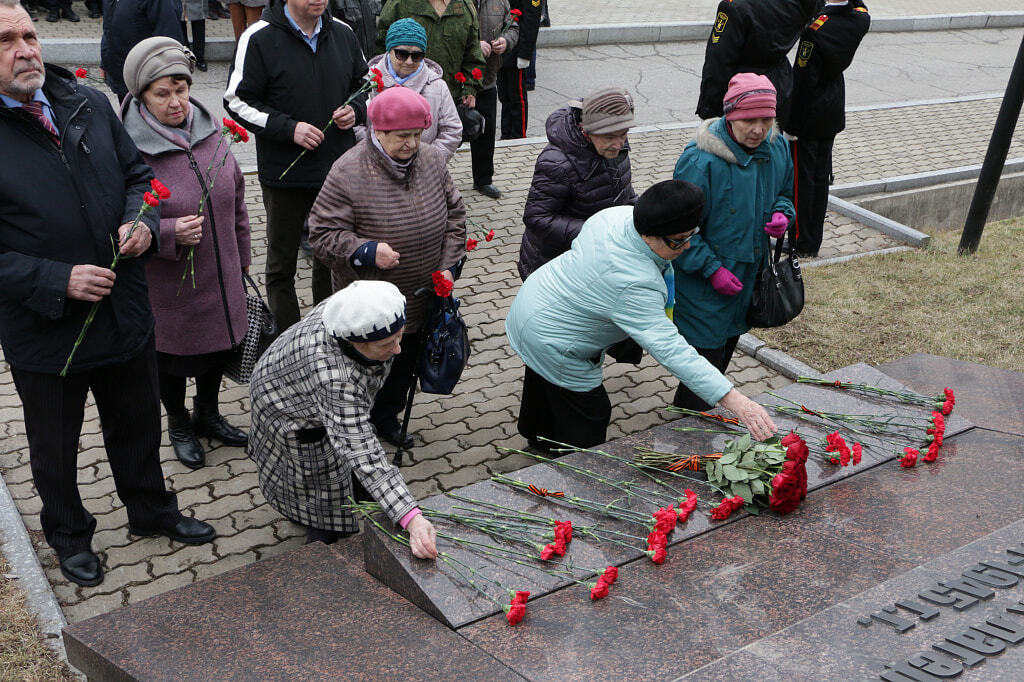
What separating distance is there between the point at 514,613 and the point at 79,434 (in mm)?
1971

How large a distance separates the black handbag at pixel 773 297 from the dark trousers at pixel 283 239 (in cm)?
235

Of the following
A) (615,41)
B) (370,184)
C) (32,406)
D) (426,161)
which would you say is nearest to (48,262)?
(32,406)

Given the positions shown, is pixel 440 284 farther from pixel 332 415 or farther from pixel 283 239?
pixel 283 239

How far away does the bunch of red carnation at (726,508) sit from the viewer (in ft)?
10.9

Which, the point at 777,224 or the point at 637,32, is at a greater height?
the point at 777,224

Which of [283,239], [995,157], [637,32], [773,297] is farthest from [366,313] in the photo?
[637,32]

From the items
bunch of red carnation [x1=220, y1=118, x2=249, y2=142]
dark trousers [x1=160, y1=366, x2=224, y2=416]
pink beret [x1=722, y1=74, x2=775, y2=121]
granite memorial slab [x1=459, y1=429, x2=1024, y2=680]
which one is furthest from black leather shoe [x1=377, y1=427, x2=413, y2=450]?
pink beret [x1=722, y1=74, x2=775, y2=121]

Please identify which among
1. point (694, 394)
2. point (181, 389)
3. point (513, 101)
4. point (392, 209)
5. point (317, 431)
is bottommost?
point (181, 389)

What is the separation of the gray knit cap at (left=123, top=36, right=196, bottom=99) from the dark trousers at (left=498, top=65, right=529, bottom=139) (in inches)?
215

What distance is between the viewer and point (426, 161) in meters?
4.25

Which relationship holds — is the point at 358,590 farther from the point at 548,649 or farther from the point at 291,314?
the point at 291,314

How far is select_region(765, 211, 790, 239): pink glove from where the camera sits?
4.30 m

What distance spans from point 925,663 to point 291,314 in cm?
382

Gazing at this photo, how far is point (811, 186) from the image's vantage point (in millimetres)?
7180
